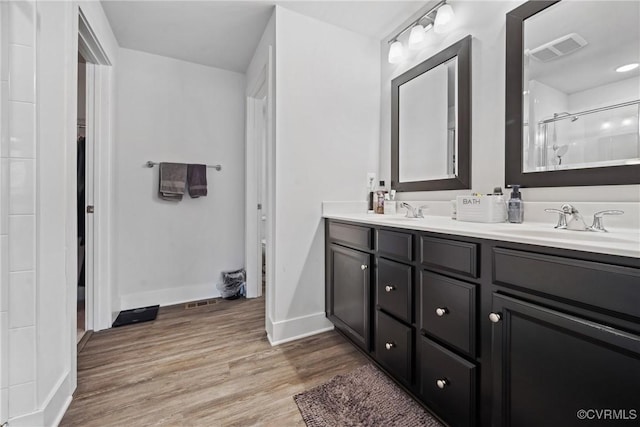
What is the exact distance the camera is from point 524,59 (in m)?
1.33

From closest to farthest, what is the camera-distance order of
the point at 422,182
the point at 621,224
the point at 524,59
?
1. the point at 621,224
2. the point at 524,59
3. the point at 422,182

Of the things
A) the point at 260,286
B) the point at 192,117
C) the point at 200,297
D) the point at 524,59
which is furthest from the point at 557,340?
the point at 192,117

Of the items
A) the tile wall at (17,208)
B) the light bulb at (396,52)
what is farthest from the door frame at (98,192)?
the light bulb at (396,52)

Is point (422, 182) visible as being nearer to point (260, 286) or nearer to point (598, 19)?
point (598, 19)

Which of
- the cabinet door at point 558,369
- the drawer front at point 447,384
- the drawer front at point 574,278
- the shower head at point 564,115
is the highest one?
the shower head at point 564,115

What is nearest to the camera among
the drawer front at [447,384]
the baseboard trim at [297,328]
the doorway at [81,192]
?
the drawer front at [447,384]

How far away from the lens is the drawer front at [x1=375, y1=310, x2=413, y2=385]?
1307 mm

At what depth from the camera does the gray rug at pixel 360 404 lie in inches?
47.9

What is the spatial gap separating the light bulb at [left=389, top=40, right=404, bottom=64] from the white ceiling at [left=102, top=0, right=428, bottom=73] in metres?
0.16

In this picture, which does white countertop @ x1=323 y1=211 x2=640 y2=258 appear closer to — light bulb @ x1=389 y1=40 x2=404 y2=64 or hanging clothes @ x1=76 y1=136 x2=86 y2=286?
light bulb @ x1=389 y1=40 x2=404 y2=64

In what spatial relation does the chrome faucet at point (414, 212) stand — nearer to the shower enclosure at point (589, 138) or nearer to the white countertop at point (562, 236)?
the white countertop at point (562, 236)

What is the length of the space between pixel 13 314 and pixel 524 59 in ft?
8.21

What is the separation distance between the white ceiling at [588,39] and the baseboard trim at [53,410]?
Result: 2.60 meters

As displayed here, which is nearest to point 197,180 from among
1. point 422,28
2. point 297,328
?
point 297,328
